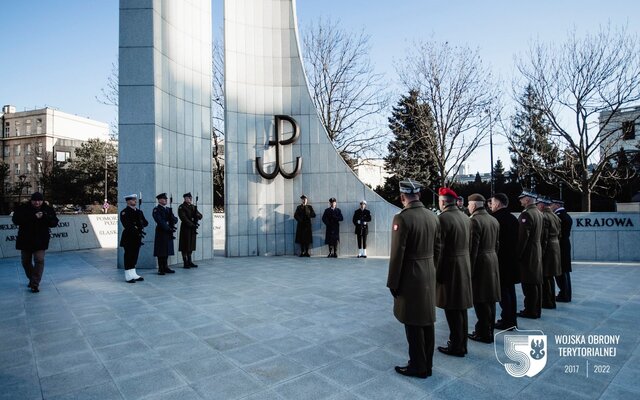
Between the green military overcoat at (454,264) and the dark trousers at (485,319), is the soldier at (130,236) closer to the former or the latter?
the green military overcoat at (454,264)

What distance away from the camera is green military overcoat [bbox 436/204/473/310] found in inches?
163

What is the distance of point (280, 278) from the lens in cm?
888

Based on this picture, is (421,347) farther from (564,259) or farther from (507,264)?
(564,259)

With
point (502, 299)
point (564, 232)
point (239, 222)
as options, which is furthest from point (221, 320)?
point (239, 222)

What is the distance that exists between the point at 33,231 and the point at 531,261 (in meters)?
9.09

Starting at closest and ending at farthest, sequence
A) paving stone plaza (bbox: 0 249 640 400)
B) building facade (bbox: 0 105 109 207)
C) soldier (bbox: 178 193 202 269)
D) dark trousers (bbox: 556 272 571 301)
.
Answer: paving stone plaza (bbox: 0 249 640 400) < dark trousers (bbox: 556 272 571 301) < soldier (bbox: 178 193 202 269) < building facade (bbox: 0 105 109 207)

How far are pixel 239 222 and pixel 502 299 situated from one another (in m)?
9.45

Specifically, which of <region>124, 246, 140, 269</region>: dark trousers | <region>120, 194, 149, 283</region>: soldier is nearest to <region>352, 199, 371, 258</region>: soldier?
<region>120, 194, 149, 283</region>: soldier

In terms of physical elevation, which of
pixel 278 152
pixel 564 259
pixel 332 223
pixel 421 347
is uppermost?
pixel 278 152

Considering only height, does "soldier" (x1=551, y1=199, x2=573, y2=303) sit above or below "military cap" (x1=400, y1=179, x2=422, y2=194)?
below

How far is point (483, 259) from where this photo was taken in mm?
4723

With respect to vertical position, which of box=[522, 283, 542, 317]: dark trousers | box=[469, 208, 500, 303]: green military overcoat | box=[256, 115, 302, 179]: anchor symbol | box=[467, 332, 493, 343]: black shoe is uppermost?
box=[256, 115, 302, 179]: anchor symbol

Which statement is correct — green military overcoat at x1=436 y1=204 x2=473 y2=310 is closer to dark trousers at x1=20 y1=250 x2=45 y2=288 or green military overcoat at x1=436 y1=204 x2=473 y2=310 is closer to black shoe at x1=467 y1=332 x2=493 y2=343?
black shoe at x1=467 y1=332 x2=493 y2=343

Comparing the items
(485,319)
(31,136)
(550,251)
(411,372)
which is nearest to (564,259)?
(550,251)
